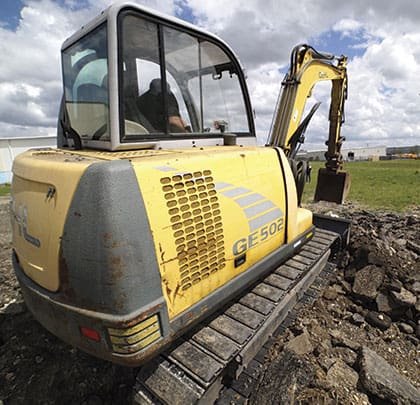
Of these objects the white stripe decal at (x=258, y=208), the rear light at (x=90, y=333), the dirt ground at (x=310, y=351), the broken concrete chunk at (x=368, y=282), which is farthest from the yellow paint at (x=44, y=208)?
the broken concrete chunk at (x=368, y=282)

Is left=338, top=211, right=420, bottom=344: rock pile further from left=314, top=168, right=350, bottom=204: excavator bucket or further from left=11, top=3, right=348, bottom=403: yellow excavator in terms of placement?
left=314, top=168, right=350, bottom=204: excavator bucket

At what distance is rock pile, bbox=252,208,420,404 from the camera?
95.0 inches

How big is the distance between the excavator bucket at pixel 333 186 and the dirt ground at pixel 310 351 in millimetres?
2742

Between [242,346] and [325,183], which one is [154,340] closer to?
[242,346]

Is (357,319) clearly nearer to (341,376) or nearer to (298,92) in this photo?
(341,376)

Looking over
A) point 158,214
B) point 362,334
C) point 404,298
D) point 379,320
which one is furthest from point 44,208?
point 404,298

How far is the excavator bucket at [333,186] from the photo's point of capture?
6.91m

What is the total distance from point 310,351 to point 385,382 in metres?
0.64

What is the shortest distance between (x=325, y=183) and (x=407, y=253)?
9.98 ft

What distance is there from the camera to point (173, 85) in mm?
2572

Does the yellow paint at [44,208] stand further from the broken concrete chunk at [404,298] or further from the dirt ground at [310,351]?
the broken concrete chunk at [404,298]

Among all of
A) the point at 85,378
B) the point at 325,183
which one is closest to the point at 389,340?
the point at 85,378

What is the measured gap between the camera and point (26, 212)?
2.06 m

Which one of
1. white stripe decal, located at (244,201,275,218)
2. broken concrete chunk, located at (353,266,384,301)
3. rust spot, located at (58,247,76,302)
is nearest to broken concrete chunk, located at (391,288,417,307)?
broken concrete chunk, located at (353,266,384,301)
